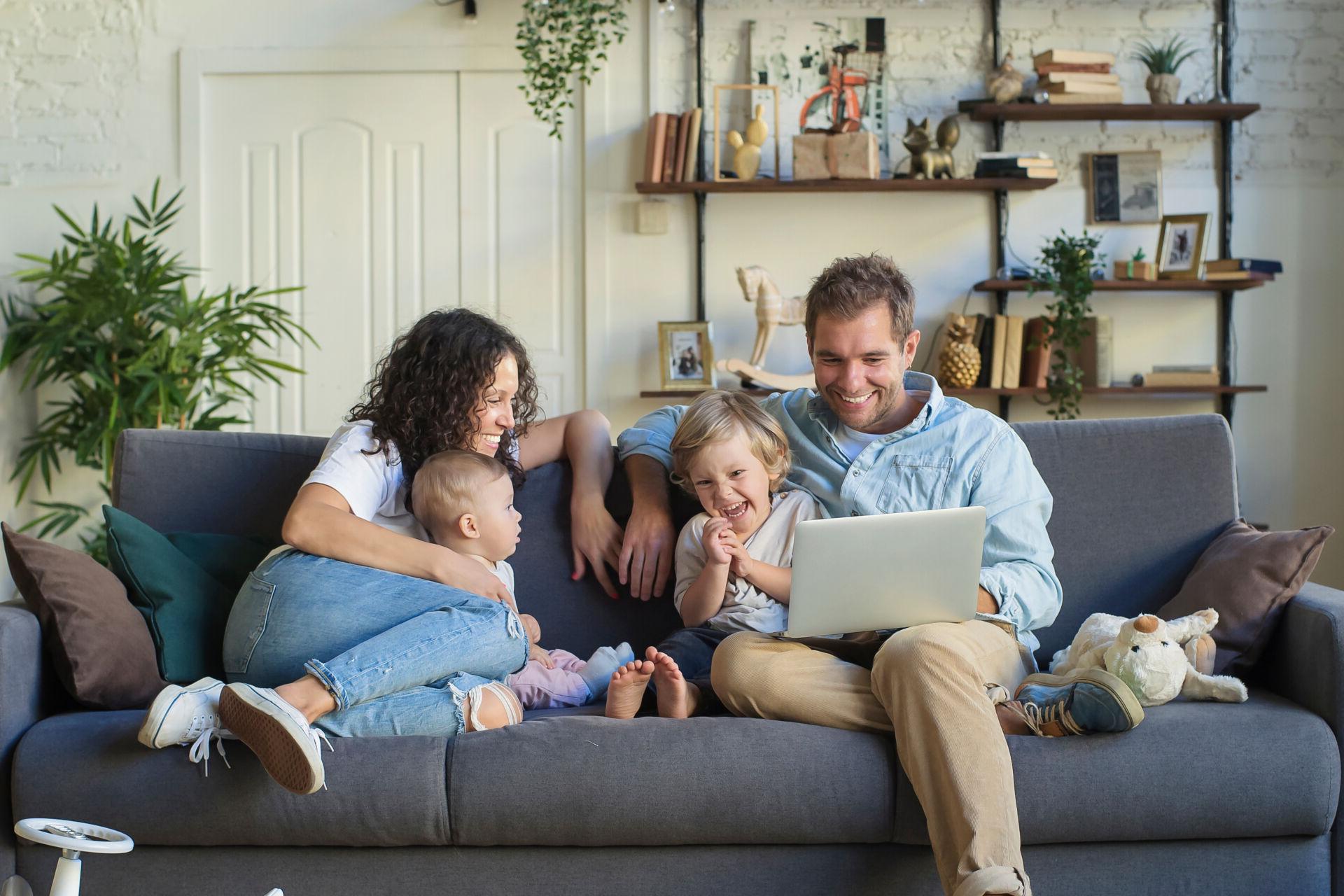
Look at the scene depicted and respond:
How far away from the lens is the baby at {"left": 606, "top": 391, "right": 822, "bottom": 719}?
6.40 ft

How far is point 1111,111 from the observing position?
414cm

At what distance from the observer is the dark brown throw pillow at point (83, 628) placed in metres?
1.82

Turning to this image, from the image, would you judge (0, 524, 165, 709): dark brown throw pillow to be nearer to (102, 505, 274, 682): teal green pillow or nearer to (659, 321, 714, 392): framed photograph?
(102, 505, 274, 682): teal green pillow

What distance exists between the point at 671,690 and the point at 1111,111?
3198 millimetres

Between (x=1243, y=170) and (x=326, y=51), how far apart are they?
3.40m

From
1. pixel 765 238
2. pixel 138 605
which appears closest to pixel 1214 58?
pixel 765 238

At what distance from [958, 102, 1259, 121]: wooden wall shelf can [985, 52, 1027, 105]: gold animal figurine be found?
0.09 feet

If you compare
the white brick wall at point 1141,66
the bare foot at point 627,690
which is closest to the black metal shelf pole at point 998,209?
the white brick wall at point 1141,66

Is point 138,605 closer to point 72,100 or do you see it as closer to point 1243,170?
point 72,100

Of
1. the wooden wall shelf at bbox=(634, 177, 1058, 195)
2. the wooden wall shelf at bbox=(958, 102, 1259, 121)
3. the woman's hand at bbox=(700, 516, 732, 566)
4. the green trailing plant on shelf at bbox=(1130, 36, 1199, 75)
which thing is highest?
the green trailing plant on shelf at bbox=(1130, 36, 1199, 75)

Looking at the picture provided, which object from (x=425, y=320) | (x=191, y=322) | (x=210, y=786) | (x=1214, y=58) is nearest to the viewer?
(x=210, y=786)

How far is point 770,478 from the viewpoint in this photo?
2098mm

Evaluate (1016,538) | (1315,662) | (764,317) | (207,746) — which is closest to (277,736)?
(207,746)

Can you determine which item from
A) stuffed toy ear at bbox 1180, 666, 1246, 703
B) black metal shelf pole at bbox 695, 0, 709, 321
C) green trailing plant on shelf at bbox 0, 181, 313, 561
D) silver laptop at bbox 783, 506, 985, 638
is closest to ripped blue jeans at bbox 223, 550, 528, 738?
silver laptop at bbox 783, 506, 985, 638
